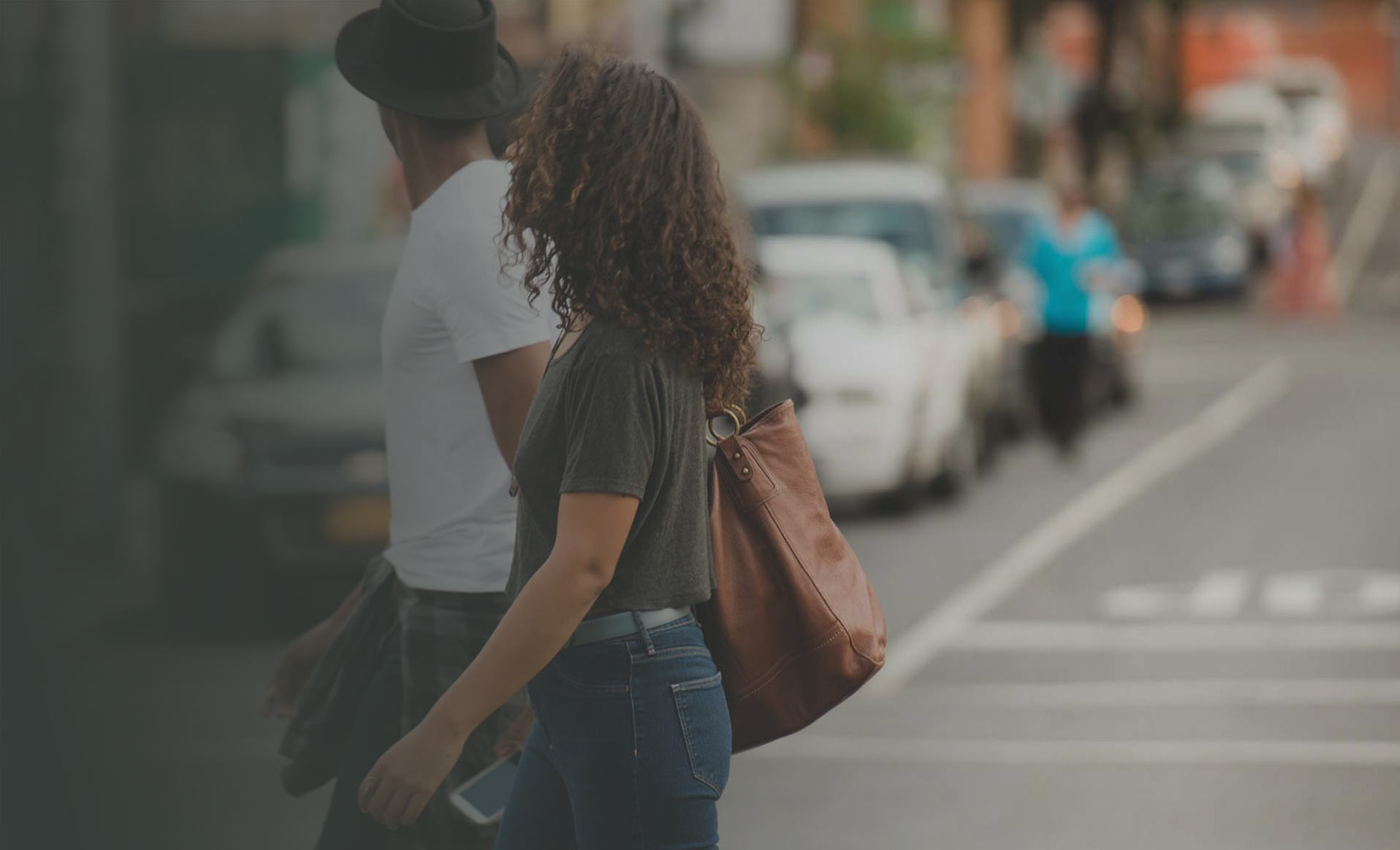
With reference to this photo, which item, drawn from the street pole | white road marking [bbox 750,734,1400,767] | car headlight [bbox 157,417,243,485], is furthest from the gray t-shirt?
the street pole

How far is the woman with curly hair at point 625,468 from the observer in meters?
3.00

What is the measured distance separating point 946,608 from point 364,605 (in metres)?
7.23

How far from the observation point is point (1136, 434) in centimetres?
1928

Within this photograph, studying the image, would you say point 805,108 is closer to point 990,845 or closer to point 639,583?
point 990,845

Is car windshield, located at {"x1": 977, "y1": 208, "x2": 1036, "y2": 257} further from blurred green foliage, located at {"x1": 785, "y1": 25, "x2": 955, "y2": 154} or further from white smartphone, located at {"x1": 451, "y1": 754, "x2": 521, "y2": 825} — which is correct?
white smartphone, located at {"x1": 451, "y1": 754, "x2": 521, "y2": 825}

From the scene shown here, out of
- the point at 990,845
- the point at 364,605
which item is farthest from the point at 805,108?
the point at 364,605

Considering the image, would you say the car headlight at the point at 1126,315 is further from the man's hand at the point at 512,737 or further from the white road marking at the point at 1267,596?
the man's hand at the point at 512,737

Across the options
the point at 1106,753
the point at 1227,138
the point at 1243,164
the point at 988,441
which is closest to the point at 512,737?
the point at 1106,753

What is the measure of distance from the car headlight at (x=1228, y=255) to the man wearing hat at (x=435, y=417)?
3159cm

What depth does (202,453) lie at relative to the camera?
10141mm

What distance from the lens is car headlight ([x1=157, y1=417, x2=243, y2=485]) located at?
33.0 feet

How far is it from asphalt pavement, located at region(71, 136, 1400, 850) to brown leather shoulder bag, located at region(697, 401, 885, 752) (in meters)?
3.41

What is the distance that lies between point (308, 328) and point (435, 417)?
748 centimetres

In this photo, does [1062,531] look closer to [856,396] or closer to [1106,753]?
[856,396]
